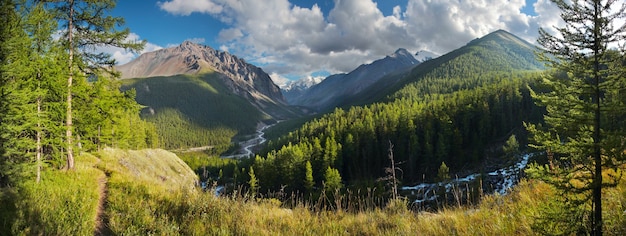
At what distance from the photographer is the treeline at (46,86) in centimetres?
1053

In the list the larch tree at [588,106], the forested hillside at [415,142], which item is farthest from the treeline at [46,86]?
the forested hillside at [415,142]

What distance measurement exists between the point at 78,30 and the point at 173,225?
1426 centimetres

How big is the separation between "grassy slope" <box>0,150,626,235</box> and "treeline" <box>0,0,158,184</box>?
2.18m

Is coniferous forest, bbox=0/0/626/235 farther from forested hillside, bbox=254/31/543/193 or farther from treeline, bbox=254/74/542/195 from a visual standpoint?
forested hillside, bbox=254/31/543/193

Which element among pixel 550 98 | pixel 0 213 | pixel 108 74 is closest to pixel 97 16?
pixel 108 74

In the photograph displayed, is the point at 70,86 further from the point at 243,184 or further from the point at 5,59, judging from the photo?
the point at 243,184

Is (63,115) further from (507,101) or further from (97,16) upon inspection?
(507,101)

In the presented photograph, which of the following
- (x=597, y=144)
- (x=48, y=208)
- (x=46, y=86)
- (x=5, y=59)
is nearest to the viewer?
(x=597, y=144)

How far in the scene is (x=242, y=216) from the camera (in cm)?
744

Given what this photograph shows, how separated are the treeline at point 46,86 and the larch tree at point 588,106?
14.7m

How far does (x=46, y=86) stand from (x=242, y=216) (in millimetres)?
13166

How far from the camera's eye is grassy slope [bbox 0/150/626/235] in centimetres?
539

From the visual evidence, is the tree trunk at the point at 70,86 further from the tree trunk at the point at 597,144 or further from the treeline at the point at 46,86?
the tree trunk at the point at 597,144

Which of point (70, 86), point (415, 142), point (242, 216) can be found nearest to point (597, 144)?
point (242, 216)
